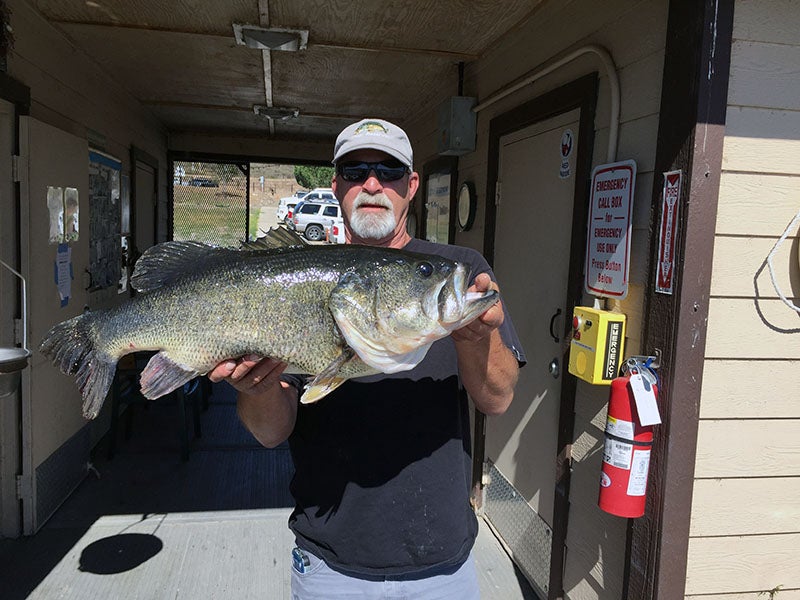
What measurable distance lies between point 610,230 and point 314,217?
72.6 feet

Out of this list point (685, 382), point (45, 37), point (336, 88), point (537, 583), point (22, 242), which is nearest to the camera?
point (685, 382)

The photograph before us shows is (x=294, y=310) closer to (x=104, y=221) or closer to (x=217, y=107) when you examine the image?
(x=104, y=221)

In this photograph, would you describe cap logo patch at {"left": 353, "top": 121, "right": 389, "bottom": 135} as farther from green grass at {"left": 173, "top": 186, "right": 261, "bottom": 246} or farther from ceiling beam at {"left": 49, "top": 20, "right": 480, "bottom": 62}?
green grass at {"left": 173, "top": 186, "right": 261, "bottom": 246}

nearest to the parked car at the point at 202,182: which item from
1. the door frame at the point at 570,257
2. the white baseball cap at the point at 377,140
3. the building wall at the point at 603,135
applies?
the building wall at the point at 603,135

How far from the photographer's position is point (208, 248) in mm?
1633

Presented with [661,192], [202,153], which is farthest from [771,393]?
[202,153]

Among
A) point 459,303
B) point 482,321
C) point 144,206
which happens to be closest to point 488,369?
point 482,321

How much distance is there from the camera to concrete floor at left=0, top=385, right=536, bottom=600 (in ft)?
10.7

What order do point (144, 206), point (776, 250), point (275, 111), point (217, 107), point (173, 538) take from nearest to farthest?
point (776, 250)
point (173, 538)
point (275, 111)
point (217, 107)
point (144, 206)

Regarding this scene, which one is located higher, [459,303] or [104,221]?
[104,221]

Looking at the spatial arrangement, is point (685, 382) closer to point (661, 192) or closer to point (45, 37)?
point (661, 192)

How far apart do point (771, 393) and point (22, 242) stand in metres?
3.93

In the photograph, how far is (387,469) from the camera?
1.70 m

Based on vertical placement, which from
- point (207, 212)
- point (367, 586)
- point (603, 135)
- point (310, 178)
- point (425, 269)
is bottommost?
point (367, 586)
